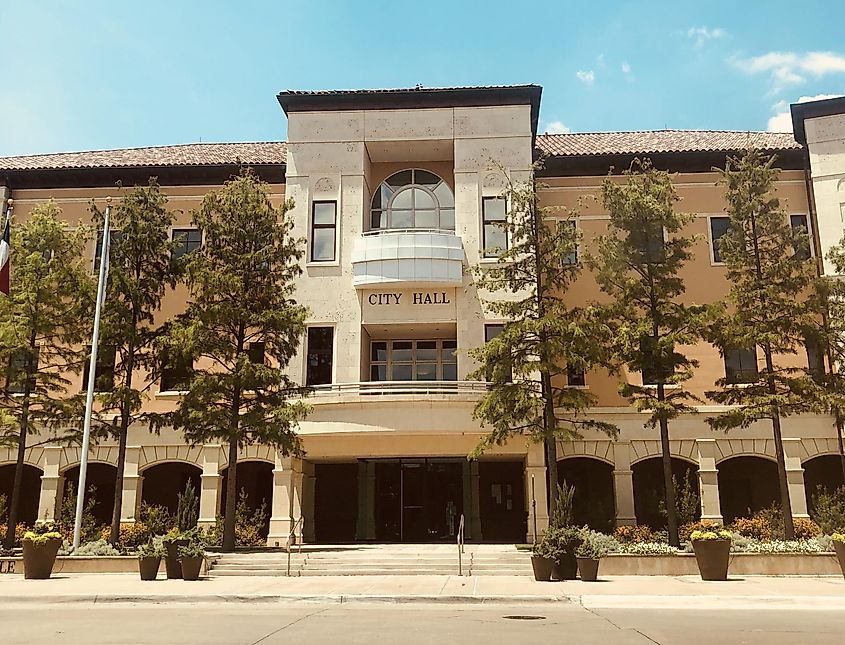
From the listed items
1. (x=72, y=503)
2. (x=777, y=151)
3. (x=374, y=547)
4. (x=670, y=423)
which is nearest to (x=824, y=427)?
(x=670, y=423)

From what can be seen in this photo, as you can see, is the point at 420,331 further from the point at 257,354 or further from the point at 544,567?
the point at 544,567

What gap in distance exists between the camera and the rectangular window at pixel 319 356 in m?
27.1

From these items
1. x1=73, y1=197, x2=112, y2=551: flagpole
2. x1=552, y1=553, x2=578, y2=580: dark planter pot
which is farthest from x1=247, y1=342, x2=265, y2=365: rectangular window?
x1=552, y1=553, x2=578, y2=580: dark planter pot

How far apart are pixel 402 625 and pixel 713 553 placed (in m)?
9.10

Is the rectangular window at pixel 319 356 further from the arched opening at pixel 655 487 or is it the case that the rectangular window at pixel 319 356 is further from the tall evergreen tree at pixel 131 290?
the arched opening at pixel 655 487

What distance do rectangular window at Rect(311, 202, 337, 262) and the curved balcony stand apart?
133 cm

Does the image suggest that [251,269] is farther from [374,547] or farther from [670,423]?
[670,423]

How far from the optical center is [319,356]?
27.3 metres

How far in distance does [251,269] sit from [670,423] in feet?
48.6

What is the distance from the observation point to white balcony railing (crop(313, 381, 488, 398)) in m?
25.0

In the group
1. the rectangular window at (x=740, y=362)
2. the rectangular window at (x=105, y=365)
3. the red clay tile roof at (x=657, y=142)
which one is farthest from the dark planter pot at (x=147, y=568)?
the rectangular window at (x=740, y=362)

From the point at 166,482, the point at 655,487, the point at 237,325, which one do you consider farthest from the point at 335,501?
the point at 655,487

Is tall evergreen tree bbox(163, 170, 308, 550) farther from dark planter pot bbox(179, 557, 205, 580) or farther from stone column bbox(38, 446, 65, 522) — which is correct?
stone column bbox(38, 446, 65, 522)

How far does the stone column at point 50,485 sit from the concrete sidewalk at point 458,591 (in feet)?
31.8
